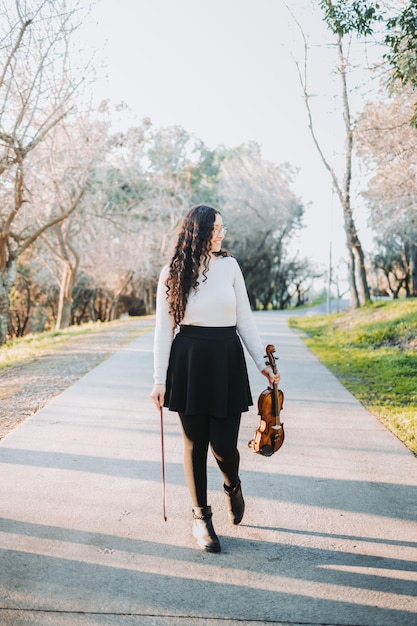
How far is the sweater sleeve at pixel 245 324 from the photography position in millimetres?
4047

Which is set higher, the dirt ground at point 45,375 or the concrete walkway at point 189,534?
the dirt ground at point 45,375

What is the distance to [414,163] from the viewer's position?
1697cm

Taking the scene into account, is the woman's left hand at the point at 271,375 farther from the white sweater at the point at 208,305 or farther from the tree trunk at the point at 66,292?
the tree trunk at the point at 66,292

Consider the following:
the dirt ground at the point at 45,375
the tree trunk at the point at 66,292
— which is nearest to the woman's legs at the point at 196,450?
the dirt ground at the point at 45,375

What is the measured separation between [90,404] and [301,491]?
12.0 feet

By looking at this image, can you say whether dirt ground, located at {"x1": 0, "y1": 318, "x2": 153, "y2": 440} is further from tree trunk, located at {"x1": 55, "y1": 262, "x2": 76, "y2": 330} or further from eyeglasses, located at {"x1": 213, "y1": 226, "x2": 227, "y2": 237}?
tree trunk, located at {"x1": 55, "y1": 262, "x2": 76, "y2": 330}

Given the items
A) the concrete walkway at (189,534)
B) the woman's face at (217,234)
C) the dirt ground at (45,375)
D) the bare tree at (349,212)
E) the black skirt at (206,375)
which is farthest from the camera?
the bare tree at (349,212)

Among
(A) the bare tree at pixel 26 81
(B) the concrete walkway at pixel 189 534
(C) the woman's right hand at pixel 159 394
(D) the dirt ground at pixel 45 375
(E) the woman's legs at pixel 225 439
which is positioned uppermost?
(A) the bare tree at pixel 26 81

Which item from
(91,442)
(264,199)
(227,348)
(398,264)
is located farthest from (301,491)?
(398,264)

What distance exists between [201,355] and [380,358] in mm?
8509

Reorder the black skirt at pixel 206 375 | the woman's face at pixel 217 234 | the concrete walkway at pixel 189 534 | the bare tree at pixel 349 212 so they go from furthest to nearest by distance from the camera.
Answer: the bare tree at pixel 349 212 < the woman's face at pixel 217 234 < the black skirt at pixel 206 375 < the concrete walkway at pixel 189 534

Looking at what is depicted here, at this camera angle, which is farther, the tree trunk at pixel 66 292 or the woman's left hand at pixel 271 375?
the tree trunk at pixel 66 292

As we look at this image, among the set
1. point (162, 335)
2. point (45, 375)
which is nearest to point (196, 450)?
point (162, 335)

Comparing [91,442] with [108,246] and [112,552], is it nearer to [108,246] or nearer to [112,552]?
[112,552]
